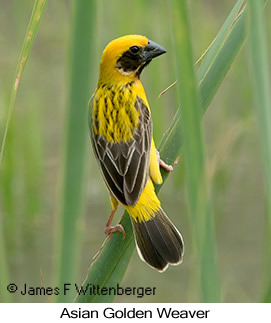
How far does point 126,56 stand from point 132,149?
0.36 m

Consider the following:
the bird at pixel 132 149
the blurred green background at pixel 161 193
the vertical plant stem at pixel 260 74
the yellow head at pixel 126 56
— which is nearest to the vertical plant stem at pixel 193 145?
the vertical plant stem at pixel 260 74

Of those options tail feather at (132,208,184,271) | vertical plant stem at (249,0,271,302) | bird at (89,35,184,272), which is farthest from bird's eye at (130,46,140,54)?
vertical plant stem at (249,0,271,302)

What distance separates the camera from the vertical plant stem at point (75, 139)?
3.84 ft

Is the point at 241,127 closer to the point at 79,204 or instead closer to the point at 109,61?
the point at 109,61

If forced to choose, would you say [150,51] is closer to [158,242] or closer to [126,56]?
[126,56]

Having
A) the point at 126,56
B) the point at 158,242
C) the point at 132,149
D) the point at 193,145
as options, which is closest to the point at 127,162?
the point at 132,149

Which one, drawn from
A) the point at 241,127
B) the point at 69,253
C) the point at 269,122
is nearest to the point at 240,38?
the point at 269,122

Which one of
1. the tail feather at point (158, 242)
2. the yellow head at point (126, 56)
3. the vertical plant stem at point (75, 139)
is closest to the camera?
the vertical plant stem at point (75, 139)

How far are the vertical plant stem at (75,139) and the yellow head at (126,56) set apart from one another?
1.13 metres

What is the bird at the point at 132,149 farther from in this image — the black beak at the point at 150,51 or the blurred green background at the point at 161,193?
the blurred green background at the point at 161,193

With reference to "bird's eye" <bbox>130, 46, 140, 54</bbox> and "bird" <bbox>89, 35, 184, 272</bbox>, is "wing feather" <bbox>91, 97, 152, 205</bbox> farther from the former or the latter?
"bird's eye" <bbox>130, 46, 140, 54</bbox>

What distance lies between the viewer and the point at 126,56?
234cm

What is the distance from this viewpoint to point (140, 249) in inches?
82.9

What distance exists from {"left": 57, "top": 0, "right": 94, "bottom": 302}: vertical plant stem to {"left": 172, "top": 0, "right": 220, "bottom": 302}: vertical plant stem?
183mm
